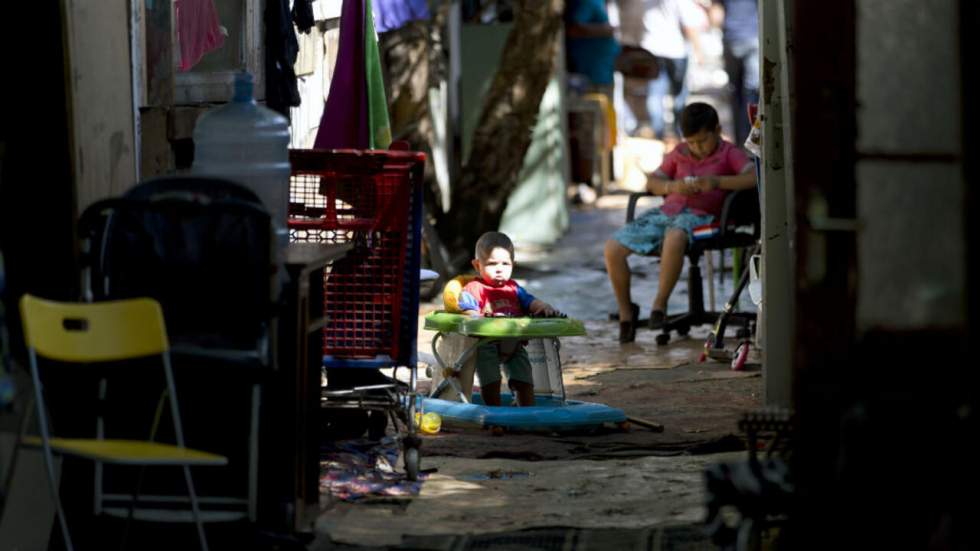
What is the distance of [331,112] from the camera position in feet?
31.2

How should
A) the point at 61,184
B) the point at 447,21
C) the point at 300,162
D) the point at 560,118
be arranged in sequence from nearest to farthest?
the point at 61,184, the point at 300,162, the point at 447,21, the point at 560,118

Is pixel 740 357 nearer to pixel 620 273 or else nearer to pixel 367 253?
pixel 620 273

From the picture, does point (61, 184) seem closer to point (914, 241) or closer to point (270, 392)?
point (270, 392)

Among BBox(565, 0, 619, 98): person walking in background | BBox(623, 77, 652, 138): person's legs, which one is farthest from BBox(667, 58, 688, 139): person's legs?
BBox(565, 0, 619, 98): person walking in background

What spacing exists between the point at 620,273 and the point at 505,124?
10.6ft

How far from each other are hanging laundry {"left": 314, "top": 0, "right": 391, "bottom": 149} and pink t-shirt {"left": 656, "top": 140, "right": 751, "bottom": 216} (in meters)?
3.44

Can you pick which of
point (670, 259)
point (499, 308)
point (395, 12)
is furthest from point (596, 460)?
point (395, 12)

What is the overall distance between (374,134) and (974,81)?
15.0 feet

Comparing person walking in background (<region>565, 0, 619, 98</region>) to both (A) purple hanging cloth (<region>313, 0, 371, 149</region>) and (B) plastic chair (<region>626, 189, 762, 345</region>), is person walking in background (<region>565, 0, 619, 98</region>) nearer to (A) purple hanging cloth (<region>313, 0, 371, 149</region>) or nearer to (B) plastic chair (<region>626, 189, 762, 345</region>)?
(B) plastic chair (<region>626, 189, 762, 345</region>)

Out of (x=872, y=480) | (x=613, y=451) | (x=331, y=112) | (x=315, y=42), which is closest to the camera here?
(x=872, y=480)

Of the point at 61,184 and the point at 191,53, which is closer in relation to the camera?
the point at 61,184

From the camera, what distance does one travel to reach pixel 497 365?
31.9ft

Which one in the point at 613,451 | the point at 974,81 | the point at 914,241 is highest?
the point at 974,81

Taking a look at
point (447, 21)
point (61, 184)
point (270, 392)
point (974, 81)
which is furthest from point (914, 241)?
point (447, 21)
